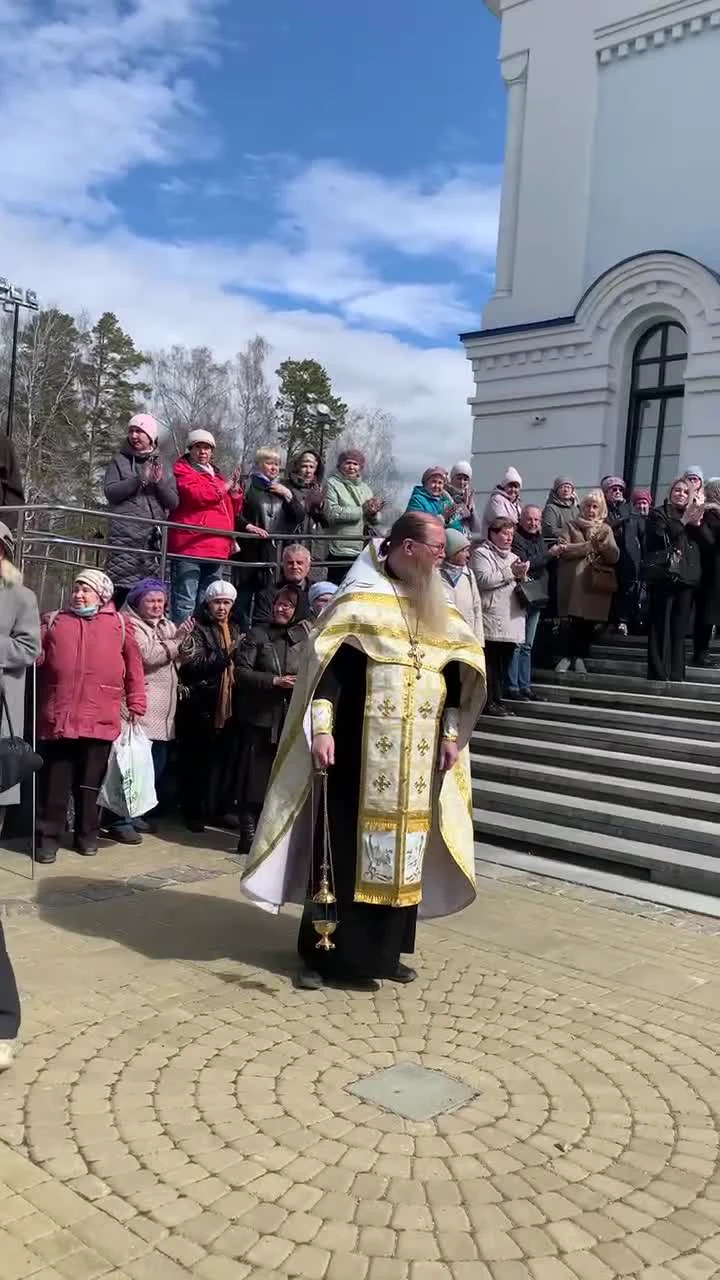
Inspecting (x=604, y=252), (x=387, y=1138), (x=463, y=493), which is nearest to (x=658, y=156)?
(x=604, y=252)

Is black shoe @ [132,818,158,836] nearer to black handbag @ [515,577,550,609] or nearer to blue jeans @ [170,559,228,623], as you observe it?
blue jeans @ [170,559,228,623]

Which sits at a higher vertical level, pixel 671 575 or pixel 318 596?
pixel 671 575

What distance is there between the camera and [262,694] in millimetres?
6957

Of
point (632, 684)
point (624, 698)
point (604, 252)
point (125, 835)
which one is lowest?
point (125, 835)

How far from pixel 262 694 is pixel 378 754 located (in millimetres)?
2568

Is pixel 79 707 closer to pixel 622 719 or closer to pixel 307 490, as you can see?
→ pixel 307 490

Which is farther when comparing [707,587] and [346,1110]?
[707,587]

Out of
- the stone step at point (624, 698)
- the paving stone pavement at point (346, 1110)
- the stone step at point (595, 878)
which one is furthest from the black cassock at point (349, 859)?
the stone step at point (624, 698)

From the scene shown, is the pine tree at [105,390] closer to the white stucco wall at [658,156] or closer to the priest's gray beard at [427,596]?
the white stucco wall at [658,156]

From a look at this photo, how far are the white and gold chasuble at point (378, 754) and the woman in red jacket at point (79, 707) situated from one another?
2278mm

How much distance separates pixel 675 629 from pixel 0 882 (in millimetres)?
5639

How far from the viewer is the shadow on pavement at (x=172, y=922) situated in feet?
16.1

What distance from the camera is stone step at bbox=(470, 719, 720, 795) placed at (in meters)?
7.44

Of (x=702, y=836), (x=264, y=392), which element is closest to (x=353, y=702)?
(x=702, y=836)
